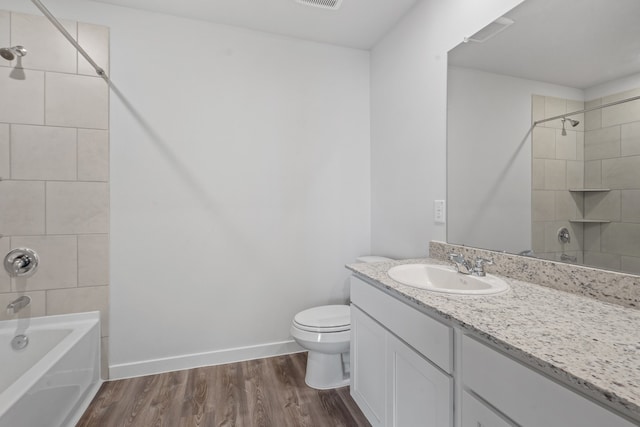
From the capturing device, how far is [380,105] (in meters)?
2.30

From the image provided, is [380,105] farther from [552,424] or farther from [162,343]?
[162,343]

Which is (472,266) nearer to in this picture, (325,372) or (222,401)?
(325,372)

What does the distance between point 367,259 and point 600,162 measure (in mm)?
1463

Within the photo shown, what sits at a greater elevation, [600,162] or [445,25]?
[445,25]

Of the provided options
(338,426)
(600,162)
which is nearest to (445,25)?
(600,162)

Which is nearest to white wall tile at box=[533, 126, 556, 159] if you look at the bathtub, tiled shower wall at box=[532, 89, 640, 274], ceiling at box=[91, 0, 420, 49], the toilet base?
tiled shower wall at box=[532, 89, 640, 274]

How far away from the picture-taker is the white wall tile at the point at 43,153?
66.4 inches

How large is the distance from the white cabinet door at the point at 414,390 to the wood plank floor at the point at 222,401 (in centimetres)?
49

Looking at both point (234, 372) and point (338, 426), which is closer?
point (338, 426)

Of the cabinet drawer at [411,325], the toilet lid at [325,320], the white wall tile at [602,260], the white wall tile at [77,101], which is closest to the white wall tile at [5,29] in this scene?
the white wall tile at [77,101]

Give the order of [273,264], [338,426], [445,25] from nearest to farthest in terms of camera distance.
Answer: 1. [338,426]
2. [445,25]
3. [273,264]

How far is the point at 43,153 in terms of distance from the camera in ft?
5.69

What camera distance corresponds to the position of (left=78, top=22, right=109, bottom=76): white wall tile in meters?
1.81

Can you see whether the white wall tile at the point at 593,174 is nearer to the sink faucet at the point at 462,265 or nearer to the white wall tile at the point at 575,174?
the white wall tile at the point at 575,174
